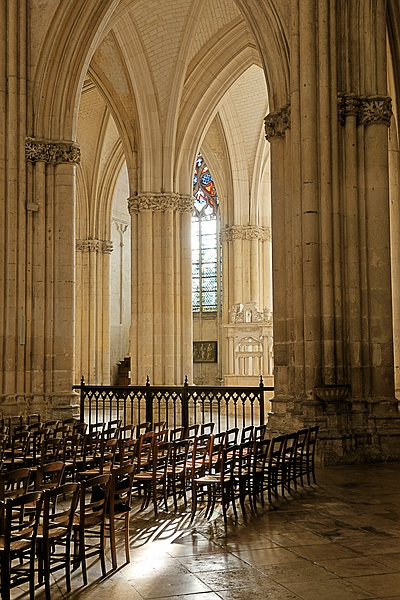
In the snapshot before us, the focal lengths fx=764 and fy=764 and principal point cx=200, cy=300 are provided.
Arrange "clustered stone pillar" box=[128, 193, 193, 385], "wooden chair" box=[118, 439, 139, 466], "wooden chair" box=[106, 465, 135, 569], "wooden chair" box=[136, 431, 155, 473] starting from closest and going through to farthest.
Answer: "wooden chair" box=[106, 465, 135, 569] → "wooden chair" box=[118, 439, 139, 466] → "wooden chair" box=[136, 431, 155, 473] → "clustered stone pillar" box=[128, 193, 193, 385]

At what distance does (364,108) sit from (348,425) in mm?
5547

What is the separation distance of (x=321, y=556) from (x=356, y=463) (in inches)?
242

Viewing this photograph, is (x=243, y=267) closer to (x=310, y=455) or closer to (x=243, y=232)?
(x=243, y=232)

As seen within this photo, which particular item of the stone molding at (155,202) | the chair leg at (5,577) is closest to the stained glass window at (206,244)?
the stone molding at (155,202)

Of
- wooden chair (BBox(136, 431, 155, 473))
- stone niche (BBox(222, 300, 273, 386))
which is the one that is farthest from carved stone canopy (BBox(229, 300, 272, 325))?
wooden chair (BBox(136, 431, 155, 473))

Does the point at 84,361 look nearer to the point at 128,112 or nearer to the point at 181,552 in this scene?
the point at 128,112

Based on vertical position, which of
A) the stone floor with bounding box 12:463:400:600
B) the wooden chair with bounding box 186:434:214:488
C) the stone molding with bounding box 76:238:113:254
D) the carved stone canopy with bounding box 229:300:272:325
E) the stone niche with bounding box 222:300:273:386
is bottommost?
the stone floor with bounding box 12:463:400:600

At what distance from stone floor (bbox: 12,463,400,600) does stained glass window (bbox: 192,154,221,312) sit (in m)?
25.5

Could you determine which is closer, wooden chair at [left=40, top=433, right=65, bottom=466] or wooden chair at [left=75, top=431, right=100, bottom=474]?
wooden chair at [left=40, top=433, right=65, bottom=466]

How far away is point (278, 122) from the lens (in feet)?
48.0

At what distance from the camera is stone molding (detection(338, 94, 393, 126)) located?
13375mm

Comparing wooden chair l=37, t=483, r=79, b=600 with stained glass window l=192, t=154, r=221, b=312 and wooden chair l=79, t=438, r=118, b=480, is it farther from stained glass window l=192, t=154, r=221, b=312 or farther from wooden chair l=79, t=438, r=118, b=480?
stained glass window l=192, t=154, r=221, b=312

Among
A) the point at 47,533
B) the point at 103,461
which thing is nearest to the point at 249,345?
the point at 103,461

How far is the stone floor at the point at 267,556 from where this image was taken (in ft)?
18.0
